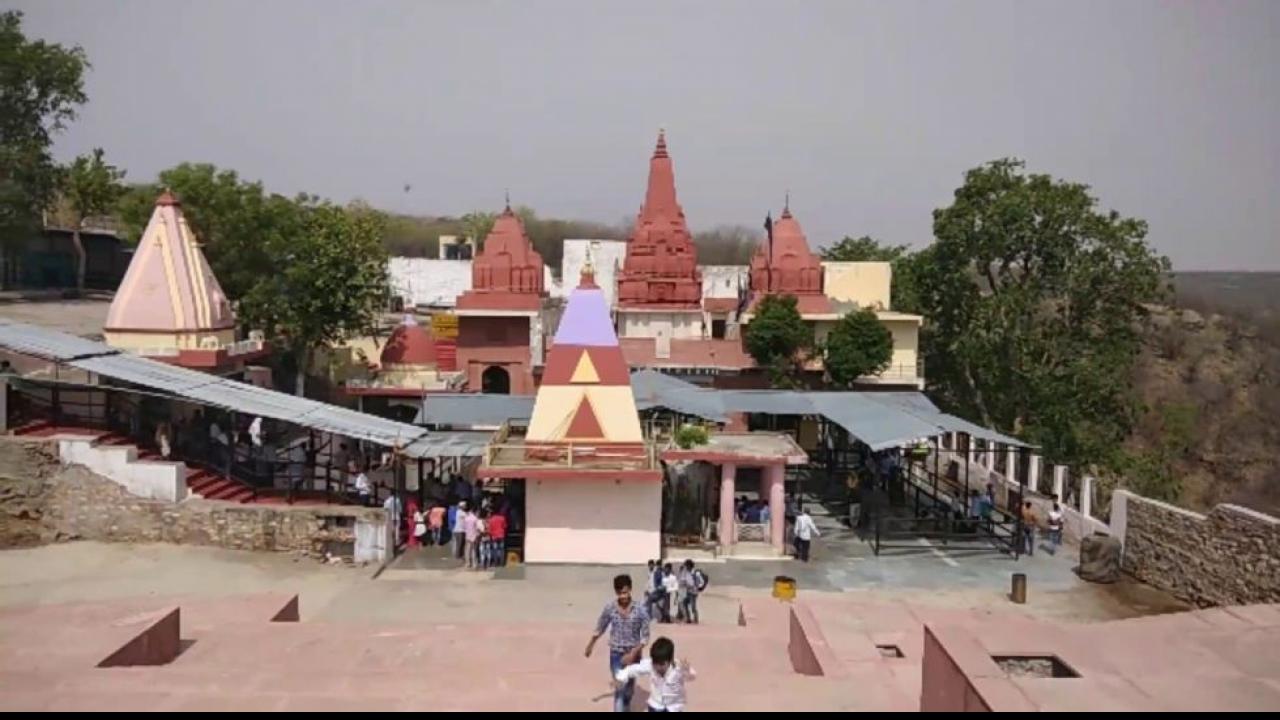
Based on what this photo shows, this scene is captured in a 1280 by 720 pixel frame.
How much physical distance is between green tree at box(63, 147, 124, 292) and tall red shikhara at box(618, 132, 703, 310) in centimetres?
1791

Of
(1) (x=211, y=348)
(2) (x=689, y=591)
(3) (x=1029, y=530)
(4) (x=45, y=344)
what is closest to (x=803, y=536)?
(2) (x=689, y=591)

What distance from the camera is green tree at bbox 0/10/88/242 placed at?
28641 mm

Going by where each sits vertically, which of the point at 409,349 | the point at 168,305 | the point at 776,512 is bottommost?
the point at 776,512

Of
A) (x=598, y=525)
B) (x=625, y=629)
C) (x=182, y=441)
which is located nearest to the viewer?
(x=625, y=629)

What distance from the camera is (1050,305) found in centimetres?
2636

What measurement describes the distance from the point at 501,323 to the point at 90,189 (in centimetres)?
1569

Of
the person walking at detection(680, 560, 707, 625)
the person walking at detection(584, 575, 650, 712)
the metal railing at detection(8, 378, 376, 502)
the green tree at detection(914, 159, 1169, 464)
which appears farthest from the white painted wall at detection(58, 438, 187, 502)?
the green tree at detection(914, 159, 1169, 464)

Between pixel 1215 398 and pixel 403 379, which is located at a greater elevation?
pixel 403 379

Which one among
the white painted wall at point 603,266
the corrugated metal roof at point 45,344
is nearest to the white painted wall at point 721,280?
the white painted wall at point 603,266

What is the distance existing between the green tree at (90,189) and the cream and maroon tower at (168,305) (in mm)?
14727

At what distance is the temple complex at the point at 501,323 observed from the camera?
1174 inches

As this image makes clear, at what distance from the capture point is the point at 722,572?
586 inches

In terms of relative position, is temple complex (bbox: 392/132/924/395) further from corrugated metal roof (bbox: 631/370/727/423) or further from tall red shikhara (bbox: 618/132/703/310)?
corrugated metal roof (bbox: 631/370/727/423)

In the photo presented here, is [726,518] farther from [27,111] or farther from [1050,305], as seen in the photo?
[27,111]
